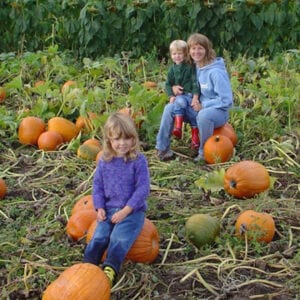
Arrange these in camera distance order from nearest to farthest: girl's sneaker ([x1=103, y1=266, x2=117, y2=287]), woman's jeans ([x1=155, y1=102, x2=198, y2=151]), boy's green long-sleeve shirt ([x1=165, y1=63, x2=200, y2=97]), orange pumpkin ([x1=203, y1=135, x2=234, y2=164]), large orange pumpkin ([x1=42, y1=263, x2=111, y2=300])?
1. large orange pumpkin ([x1=42, y1=263, x2=111, y2=300])
2. girl's sneaker ([x1=103, y1=266, x2=117, y2=287])
3. orange pumpkin ([x1=203, y1=135, x2=234, y2=164])
4. woman's jeans ([x1=155, y1=102, x2=198, y2=151])
5. boy's green long-sleeve shirt ([x1=165, y1=63, x2=200, y2=97])

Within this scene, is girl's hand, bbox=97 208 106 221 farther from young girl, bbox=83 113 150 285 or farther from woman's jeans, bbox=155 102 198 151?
woman's jeans, bbox=155 102 198 151

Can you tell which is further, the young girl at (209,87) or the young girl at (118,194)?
the young girl at (209,87)

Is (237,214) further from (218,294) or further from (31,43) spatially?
(31,43)

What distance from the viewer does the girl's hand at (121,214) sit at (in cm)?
391

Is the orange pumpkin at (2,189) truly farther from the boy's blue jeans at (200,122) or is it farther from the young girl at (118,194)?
the boy's blue jeans at (200,122)

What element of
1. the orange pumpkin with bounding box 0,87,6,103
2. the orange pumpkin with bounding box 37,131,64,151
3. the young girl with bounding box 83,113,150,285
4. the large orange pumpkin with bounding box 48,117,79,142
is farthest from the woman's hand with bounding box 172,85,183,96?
the orange pumpkin with bounding box 0,87,6,103

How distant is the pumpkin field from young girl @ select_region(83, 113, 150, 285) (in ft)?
0.52

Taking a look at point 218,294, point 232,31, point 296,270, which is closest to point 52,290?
point 218,294

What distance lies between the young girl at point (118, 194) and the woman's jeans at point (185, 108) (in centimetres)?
213

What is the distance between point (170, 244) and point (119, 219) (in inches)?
20.3

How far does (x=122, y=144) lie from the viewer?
386 centimetres

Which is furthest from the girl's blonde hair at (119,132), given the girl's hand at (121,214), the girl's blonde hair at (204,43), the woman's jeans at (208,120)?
the girl's blonde hair at (204,43)

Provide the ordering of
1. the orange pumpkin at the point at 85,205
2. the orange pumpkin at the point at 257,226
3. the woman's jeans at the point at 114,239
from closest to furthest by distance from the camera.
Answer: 1. the woman's jeans at the point at 114,239
2. the orange pumpkin at the point at 257,226
3. the orange pumpkin at the point at 85,205

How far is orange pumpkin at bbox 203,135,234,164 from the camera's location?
18.7ft
